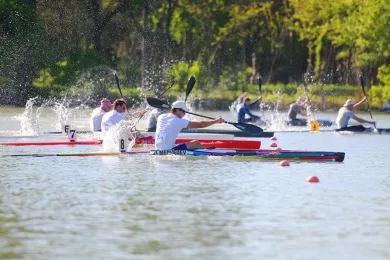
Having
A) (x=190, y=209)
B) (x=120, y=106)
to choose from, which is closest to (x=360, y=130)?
(x=120, y=106)

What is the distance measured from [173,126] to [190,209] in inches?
293

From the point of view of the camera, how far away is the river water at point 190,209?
43.4ft

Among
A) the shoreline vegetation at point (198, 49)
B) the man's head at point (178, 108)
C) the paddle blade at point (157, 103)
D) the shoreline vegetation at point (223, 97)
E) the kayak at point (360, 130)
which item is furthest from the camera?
the shoreline vegetation at point (198, 49)

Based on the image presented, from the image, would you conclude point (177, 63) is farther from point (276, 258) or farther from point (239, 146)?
point (276, 258)

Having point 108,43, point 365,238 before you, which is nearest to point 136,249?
point 365,238

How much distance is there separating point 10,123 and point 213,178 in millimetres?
23793

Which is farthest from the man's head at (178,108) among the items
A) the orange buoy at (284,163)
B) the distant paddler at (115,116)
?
the distant paddler at (115,116)

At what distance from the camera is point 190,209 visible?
16578mm

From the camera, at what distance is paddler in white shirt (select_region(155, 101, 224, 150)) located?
23.9 m

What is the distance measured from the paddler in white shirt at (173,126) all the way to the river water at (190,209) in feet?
1.22

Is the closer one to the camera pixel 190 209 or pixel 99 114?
pixel 190 209

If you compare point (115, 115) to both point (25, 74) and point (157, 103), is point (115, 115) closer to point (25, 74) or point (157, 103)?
point (157, 103)

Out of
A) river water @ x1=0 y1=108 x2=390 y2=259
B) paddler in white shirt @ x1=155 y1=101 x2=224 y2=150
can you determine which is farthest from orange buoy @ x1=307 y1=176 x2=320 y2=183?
paddler in white shirt @ x1=155 y1=101 x2=224 y2=150

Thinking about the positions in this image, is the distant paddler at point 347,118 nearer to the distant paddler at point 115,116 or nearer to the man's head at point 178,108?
the distant paddler at point 115,116
